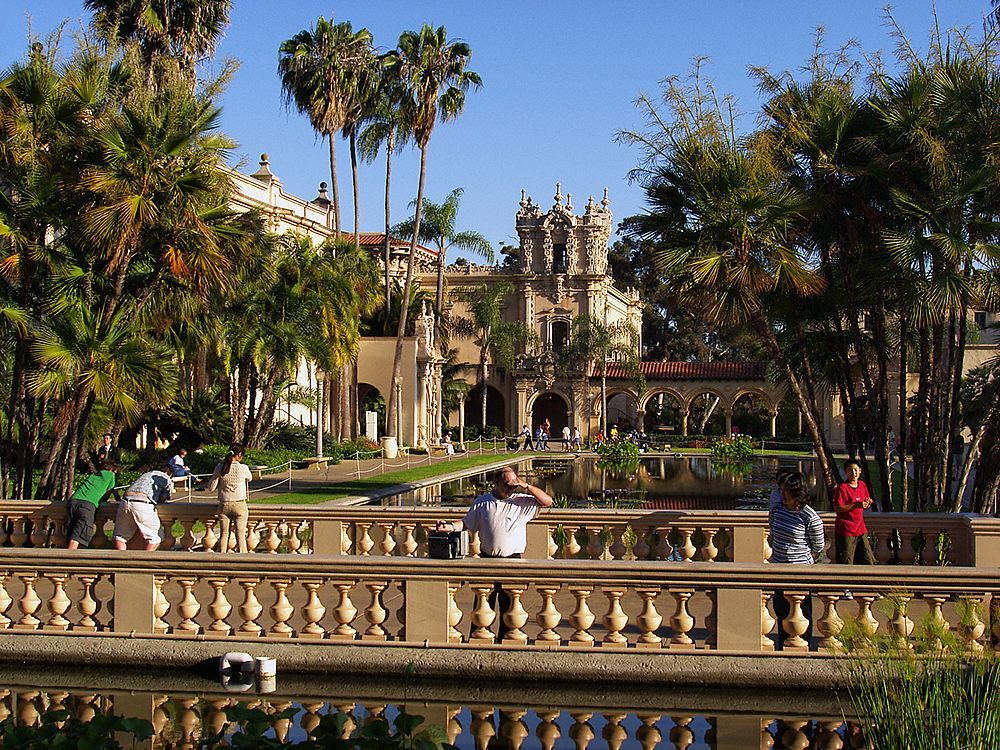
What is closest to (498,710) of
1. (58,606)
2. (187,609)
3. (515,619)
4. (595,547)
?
(515,619)

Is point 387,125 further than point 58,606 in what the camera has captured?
Yes

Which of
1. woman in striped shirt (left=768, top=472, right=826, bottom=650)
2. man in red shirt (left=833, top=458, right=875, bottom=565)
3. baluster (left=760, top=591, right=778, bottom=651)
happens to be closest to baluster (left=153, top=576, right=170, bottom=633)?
baluster (left=760, top=591, right=778, bottom=651)

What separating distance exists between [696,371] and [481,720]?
60123 mm

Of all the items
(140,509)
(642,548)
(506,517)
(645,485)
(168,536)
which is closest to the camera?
(506,517)

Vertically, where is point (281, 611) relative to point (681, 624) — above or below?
above

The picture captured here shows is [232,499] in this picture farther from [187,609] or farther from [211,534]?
[187,609]

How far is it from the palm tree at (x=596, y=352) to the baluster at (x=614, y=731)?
192ft

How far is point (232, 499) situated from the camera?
42.5 feet

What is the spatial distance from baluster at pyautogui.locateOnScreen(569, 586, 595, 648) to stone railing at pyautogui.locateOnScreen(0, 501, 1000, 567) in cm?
405

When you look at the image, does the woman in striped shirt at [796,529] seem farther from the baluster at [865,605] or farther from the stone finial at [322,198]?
the stone finial at [322,198]

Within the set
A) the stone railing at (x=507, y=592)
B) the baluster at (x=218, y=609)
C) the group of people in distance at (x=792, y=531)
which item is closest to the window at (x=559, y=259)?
the group of people in distance at (x=792, y=531)

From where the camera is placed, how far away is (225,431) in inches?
1459

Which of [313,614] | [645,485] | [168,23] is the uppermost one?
[168,23]

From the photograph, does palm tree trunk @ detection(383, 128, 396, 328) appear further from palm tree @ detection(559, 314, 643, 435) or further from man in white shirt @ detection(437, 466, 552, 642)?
man in white shirt @ detection(437, 466, 552, 642)
